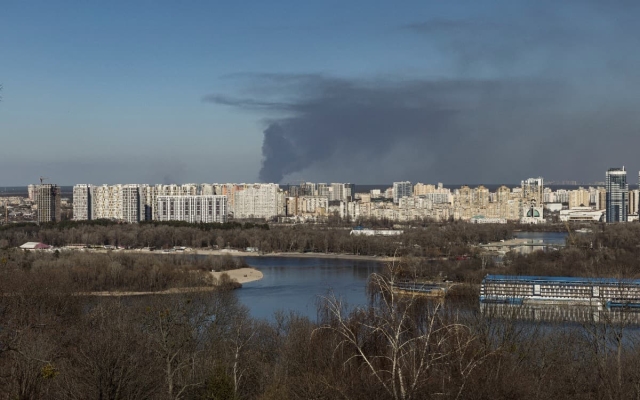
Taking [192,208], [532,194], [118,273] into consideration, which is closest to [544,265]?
[118,273]

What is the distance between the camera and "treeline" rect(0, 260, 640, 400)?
292cm

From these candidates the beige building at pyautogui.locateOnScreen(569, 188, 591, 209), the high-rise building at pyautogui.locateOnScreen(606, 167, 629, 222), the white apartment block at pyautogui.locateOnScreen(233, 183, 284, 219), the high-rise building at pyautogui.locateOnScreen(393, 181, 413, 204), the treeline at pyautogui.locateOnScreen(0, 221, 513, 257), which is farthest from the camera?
the high-rise building at pyautogui.locateOnScreen(393, 181, 413, 204)

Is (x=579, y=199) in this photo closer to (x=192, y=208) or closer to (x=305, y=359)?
(x=192, y=208)

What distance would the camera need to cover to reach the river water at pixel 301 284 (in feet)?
31.3

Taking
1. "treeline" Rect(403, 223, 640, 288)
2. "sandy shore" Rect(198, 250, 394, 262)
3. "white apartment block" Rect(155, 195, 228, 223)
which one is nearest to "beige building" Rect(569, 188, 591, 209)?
"white apartment block" Rect(155, 195, 228, 223)

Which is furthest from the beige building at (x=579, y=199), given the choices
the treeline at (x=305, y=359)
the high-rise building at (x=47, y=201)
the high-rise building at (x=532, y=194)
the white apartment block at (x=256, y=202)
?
the treeline at (x=305, y=359)

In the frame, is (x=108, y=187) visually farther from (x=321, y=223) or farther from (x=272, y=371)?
(x=272, y=371)

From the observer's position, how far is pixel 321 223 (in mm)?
30344

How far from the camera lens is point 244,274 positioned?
14.0 metres

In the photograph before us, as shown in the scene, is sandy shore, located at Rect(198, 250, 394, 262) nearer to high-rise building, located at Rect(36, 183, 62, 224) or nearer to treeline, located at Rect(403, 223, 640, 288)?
treeline, located at Rect(403, 223, 640, 288)

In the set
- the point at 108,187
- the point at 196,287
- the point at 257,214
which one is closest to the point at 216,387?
the point at 196,287

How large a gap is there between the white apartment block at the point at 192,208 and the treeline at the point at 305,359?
21327mm

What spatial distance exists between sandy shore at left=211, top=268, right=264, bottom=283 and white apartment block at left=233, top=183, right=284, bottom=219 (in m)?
19.5

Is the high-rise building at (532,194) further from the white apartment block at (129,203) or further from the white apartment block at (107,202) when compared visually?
the white apartment block at (107,202)
